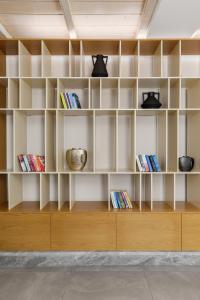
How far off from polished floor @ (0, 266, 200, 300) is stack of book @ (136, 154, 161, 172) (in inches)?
41.4

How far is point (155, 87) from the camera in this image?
346cm

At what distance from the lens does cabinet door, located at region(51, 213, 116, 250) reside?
297cm

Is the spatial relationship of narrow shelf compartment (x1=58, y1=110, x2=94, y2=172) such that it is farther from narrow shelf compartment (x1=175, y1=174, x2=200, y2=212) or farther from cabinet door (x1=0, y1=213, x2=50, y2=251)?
narrow shelf compartment (x1=175, y1=174, x2=200, y2=212)

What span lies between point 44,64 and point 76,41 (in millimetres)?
442

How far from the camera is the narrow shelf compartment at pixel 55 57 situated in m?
3.13

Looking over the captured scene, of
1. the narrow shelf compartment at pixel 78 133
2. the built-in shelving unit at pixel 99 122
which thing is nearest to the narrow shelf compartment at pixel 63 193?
the built-in shelving unit at pixel 99 122

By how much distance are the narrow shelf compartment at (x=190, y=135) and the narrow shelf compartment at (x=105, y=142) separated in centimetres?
85

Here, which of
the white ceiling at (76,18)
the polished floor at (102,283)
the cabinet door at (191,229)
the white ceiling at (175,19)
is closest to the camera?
the polished floor at (102,283)

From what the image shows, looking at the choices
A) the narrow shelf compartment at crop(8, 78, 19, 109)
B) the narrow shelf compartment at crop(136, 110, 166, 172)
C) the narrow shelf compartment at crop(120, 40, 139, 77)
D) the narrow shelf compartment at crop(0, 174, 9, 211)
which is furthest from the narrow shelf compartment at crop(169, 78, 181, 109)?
the narrow shelf compartment at crop(0, 174, 9, 211)

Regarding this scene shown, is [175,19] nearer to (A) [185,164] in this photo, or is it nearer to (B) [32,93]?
(A) [185,164]

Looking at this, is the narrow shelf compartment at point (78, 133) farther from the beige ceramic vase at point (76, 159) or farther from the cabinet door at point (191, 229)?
the cabinet door at point (191, 229)

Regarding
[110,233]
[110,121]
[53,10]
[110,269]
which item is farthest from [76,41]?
[110,269]

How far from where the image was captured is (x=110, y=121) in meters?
3.51

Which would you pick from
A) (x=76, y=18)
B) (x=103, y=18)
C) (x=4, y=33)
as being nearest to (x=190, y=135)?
(x=103, y=18)
